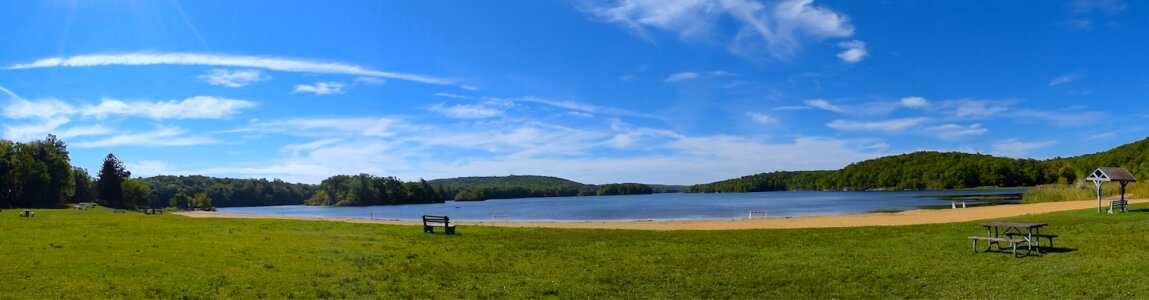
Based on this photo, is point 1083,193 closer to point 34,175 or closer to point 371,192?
point 34,175

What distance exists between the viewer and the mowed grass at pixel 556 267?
11.2 m

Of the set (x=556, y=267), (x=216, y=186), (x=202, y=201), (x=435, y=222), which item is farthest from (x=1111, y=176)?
(x=216, y=186)

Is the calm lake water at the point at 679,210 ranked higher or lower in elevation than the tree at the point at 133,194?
lower

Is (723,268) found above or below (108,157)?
below

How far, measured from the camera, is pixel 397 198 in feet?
587

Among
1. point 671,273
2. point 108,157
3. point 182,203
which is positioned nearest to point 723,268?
point 671,273

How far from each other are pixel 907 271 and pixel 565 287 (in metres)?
7.09

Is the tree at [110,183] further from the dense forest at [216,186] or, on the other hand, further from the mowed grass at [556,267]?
the mowed grass at [556,267]

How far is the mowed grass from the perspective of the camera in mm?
11211

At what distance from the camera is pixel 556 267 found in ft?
50.2

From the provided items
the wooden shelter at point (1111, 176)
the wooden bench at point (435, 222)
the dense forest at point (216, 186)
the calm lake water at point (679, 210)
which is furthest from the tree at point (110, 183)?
the wooden shelter at point (1111, 176)

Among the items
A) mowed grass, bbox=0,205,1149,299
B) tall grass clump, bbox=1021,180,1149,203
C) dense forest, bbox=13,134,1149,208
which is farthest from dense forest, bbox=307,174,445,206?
mowed grass, bbox=0,205,1149,299

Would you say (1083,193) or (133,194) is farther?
(133,194)

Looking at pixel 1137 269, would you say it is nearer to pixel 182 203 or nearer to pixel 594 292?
pixel 594 292
